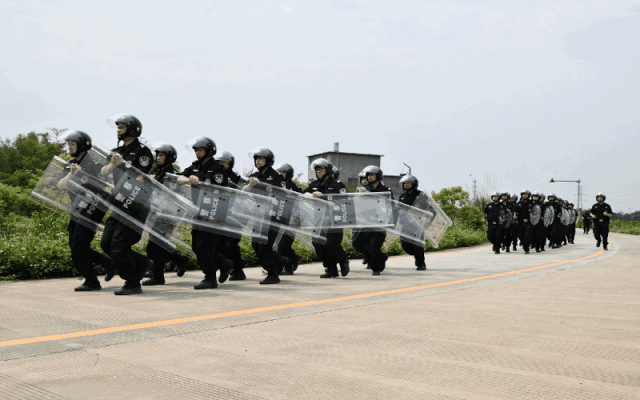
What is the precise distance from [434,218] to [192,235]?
238 inches

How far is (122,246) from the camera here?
25.3 feet

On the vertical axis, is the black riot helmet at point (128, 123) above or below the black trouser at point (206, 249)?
above

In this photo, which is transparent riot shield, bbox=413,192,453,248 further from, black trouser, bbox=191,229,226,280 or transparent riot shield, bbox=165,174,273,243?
black trouser, bbox=191,229,226,280

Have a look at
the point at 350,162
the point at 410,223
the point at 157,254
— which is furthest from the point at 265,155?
the point at 350,162

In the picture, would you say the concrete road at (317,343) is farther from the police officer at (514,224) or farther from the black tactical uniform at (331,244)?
the police officer at (514,224)

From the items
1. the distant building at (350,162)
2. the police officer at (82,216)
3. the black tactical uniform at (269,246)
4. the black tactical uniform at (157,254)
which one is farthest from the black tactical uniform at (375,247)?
the distant building at (350,162)

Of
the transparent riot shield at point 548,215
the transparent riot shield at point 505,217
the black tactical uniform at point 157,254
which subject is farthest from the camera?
the transparent riot shield at point 548,215

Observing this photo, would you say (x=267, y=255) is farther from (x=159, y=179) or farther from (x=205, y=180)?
(x=159, y=179)

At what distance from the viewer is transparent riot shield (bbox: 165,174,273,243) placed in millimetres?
8531

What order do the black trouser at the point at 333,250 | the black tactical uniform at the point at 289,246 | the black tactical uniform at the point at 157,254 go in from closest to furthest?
the black tactical uniform at the point at 157,254
the black tactical uniform at the point at 289,246
the black trouser at the point at 333,250

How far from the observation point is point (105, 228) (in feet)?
26.0

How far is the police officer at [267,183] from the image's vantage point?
30.9ft

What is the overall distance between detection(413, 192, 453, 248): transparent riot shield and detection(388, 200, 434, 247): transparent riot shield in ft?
0.50

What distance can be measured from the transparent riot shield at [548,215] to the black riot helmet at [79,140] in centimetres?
1724
